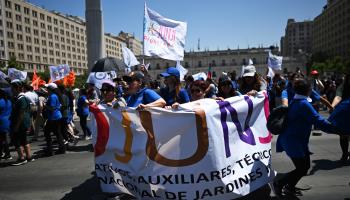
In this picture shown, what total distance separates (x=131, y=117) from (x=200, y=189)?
1.37 m

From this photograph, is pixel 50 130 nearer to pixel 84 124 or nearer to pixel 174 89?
pixel 84 124

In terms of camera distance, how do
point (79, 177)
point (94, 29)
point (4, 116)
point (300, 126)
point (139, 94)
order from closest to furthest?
point (300, 126) < point (139, 94) < point (79, 177) < point (4, 116) < point (94, 29)

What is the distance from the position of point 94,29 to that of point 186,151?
Result: 17.5m

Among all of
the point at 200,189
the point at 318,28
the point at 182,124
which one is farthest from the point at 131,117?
the point at 318,28

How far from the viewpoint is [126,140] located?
14.6 feet

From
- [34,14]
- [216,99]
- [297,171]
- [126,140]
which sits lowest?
[297,171]

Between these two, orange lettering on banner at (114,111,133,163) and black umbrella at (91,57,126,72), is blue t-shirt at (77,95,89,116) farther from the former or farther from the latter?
orange lettering on banner at (114,111,133,163)

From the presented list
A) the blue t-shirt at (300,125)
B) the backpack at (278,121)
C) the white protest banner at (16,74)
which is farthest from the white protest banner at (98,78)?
the blue t-shirt at (300,125)

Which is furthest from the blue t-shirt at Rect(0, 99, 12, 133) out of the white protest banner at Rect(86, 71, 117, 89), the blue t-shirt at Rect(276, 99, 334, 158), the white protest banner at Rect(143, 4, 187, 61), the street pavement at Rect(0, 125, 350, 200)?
the blue t-shirt at Rect(276, 99, 334, 158)

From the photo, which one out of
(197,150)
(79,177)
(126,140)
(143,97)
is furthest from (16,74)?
(197,150)

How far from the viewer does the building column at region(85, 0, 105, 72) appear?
63.9 ft

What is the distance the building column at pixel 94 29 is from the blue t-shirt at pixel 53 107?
1192cm

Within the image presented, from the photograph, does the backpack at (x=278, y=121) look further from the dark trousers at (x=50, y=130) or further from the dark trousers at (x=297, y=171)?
the dark trousers at (x=50, y=130)

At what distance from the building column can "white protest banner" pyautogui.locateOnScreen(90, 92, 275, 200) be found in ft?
52.8
